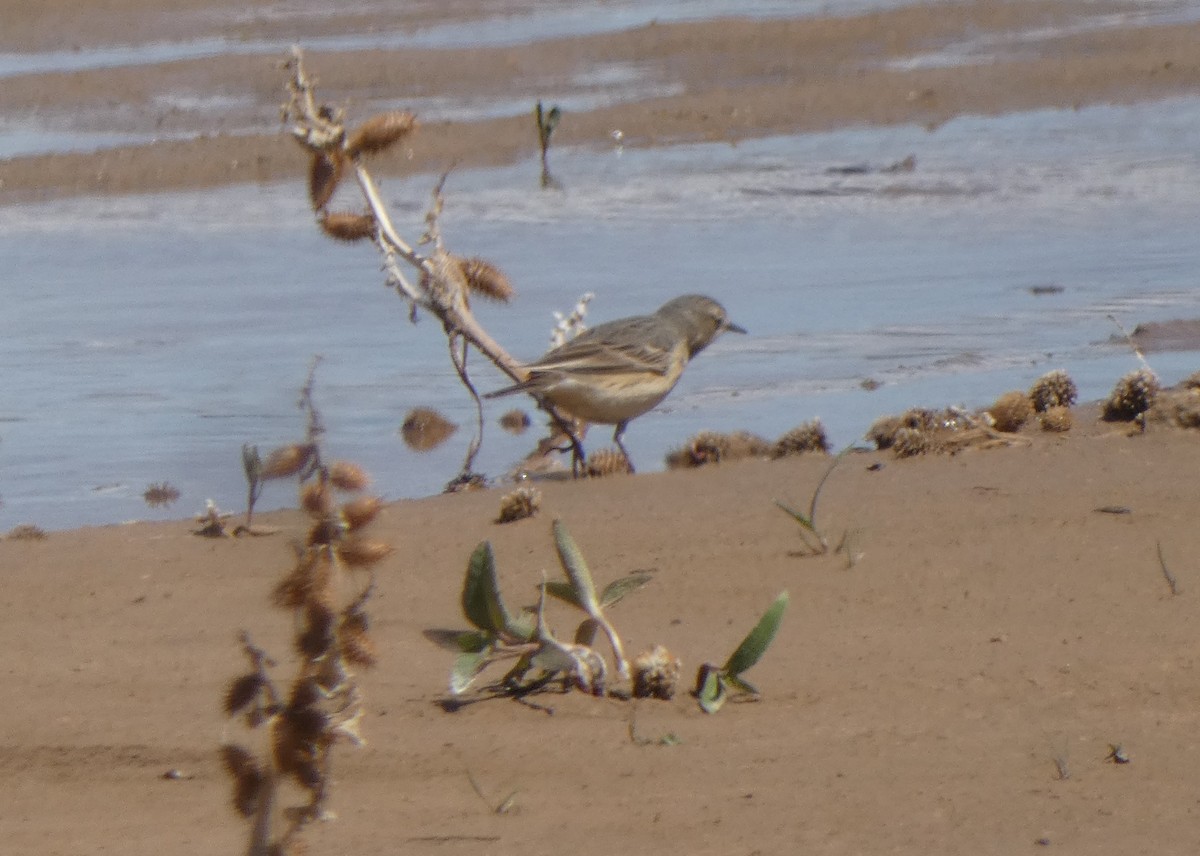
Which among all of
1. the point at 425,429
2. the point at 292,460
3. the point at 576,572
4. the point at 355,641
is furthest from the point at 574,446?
the point at 292,460

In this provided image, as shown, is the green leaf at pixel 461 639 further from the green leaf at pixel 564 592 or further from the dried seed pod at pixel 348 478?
the dried seed pod at pixel 348 478

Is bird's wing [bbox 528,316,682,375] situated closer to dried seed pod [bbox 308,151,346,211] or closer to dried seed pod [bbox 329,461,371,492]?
dried seed pod [bbox 308,151,346,211]

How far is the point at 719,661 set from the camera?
16.0 ft

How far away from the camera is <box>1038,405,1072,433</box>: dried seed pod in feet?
23.9

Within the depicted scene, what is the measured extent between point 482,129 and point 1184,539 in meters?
12.3

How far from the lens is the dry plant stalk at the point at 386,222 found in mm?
6070

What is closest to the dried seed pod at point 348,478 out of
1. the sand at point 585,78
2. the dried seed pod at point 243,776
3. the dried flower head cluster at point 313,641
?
the dried flower head cluster at point 313,641

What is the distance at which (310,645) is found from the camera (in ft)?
8.69

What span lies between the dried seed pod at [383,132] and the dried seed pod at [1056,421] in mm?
2570

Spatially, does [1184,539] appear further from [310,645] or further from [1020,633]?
[310,645]

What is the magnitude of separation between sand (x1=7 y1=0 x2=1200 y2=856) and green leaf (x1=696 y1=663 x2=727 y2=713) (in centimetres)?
5

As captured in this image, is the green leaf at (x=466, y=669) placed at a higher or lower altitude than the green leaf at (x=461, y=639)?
lower

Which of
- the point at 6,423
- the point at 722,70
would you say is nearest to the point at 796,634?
the point at 6,423

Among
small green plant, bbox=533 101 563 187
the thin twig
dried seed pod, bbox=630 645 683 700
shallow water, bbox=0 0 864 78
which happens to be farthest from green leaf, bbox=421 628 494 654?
shallow water, bbox=0 0 864 78
